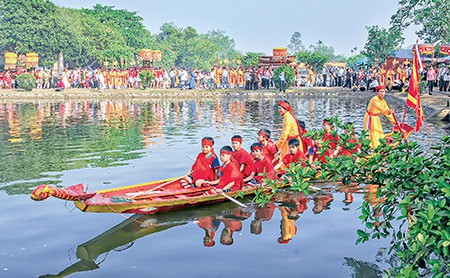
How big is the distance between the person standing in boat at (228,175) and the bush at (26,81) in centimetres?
2825

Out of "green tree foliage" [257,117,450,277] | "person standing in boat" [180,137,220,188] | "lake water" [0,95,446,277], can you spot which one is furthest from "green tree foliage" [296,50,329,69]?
"green tree foliage" [257,117,450,277]

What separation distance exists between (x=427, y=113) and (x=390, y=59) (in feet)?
57.2

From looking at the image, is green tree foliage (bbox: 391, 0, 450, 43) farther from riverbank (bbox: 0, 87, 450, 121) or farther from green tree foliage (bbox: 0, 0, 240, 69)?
green tree foliage (bbox: 0, 0, 240, 69)

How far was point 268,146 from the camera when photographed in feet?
35.6

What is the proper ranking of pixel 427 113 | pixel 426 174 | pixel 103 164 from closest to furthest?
pixel 426 174 → pixel 103 164 → pixel 427 113

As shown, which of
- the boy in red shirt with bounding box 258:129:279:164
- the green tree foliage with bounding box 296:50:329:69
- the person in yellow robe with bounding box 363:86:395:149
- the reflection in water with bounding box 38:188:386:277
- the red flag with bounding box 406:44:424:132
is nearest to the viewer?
the reflection in water with bounding box 38:188:386:277

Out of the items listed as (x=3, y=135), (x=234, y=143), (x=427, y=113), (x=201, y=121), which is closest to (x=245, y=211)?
(x=234, y=143)

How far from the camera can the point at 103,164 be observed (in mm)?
13438

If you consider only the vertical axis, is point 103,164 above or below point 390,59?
below

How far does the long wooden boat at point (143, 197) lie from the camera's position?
7.51 m

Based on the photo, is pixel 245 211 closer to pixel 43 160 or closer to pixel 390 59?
pixel 43 160

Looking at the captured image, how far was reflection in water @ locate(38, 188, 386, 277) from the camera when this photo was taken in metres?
7.18

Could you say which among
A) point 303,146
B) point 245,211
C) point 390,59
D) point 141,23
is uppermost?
point 141,23

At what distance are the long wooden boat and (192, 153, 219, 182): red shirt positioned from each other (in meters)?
0.38
